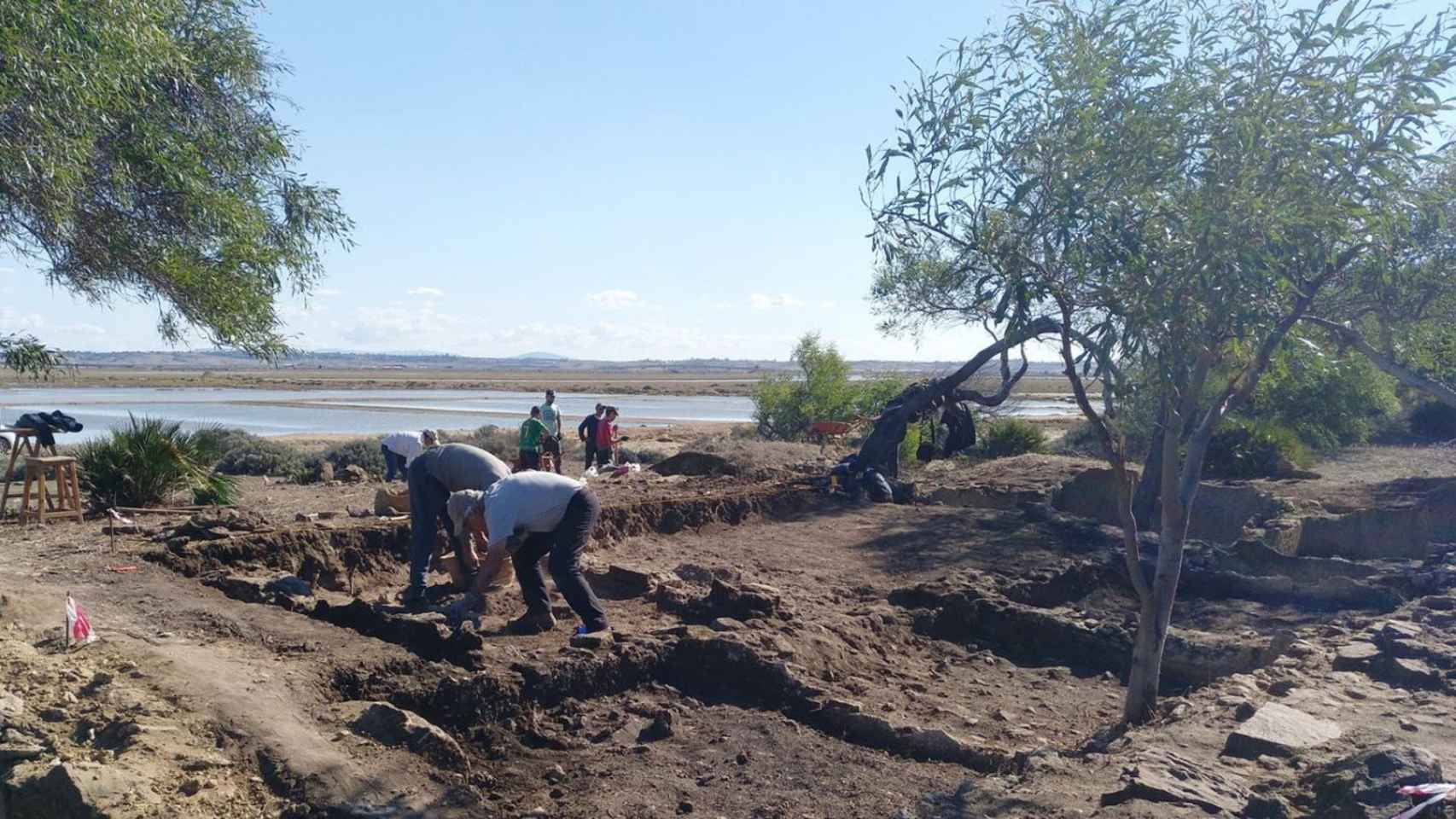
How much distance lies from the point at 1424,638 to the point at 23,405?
153 feet

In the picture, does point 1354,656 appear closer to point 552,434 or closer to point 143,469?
Answer: point 143,469

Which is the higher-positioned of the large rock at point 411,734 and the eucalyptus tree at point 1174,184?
the eucalyptus tree at point 1174,184

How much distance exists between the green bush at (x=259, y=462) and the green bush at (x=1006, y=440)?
13434 mm

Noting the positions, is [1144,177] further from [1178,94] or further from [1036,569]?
[1036,569]

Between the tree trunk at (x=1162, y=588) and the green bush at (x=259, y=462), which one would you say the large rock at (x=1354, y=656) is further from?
the green bush at (x=259, y=462)

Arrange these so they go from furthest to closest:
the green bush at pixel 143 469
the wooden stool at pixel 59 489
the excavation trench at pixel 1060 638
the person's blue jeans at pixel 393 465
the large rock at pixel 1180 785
→ the person's blue jeans at pixel 393 465 < the green bush at pixel 143 469 < the wooden stool at pixel 59 489 < the excavation trench at pixel 1060 638 < the large rock at pixel 1180 785

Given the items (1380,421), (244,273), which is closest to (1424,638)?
(244,273)

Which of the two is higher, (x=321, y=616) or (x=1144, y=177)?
(x=1144, y=177)

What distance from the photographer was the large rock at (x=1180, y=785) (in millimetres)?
5609

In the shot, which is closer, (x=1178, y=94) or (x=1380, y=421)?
(x=1178, y=94)

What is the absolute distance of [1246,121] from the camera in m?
5.86

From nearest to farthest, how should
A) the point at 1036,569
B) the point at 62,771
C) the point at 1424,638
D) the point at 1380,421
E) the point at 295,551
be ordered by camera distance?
1. the point at 62,771
2. the point at 1424,638
3. the point at 295,551
4. the point at 1036,569
5. the point at 1380,421

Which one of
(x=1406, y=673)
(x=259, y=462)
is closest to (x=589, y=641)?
(x=1406, y=673)

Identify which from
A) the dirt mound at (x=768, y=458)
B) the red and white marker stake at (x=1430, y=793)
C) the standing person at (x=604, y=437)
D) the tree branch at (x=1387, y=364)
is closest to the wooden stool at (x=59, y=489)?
the standing person at (x=604, y=437)
